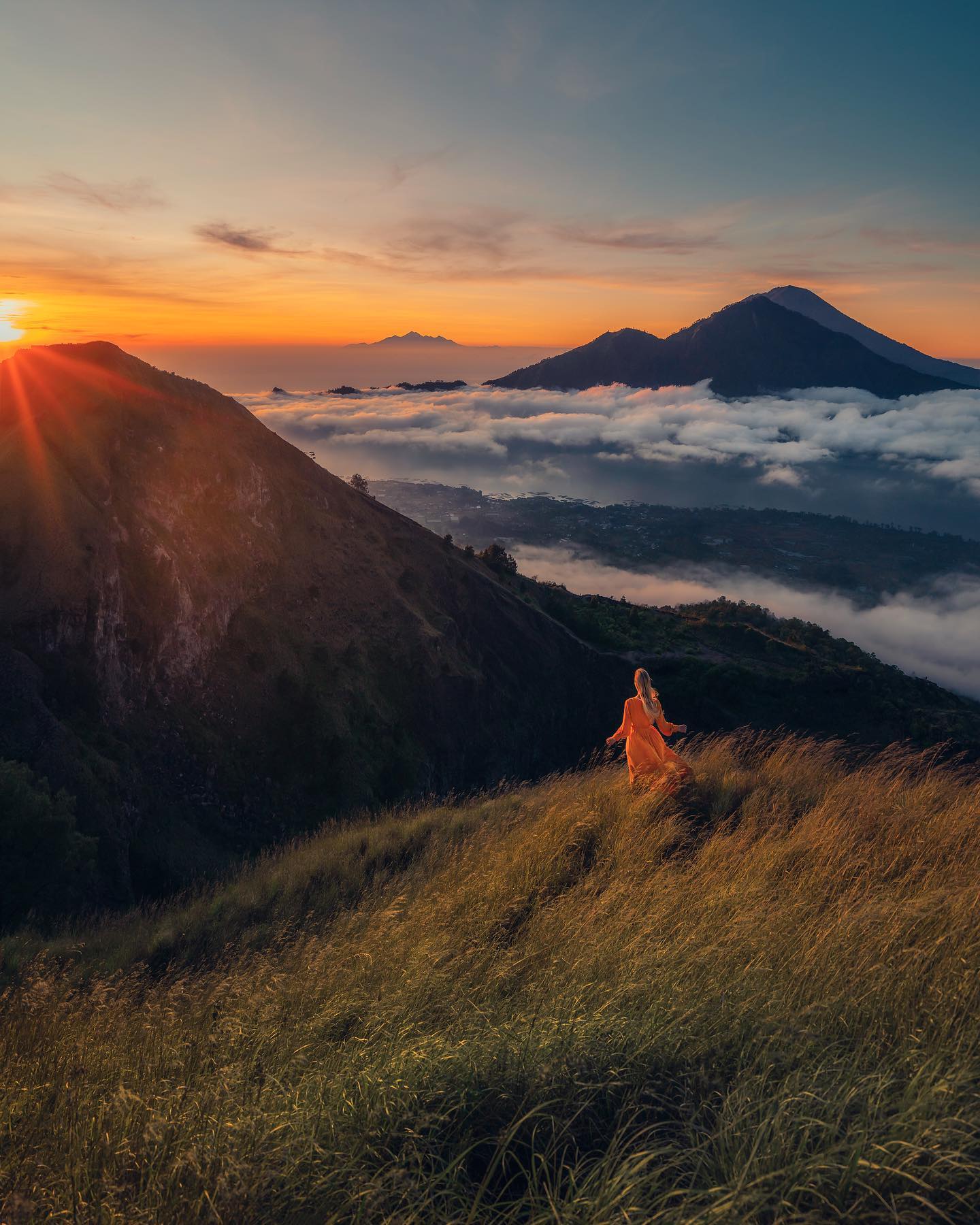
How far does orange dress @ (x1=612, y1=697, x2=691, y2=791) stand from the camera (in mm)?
7281

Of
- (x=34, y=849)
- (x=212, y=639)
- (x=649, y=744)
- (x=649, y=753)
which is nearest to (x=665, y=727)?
(x=649, y=744)

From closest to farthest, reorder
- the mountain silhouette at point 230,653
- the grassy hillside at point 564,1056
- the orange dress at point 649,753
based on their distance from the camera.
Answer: the grassy hillside at point 564,1056, the orange dress at point 649,753, the mountain silhouette at point 230,653

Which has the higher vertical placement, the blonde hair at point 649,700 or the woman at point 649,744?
the blonde hair at point 649,700

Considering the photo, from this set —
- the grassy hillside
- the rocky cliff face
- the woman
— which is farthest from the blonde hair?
the rocky cliff face

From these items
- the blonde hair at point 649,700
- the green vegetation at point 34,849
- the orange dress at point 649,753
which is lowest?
the green vegetation at point 34,849

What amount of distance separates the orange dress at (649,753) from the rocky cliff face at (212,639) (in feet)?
52.2

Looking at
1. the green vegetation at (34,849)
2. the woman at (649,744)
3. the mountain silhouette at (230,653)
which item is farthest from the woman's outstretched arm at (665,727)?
the green vegetation at (34,849)

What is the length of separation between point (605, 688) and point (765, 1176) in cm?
4049

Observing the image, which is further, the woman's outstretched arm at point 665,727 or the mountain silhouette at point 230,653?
the mountain silhouette at point 230,653

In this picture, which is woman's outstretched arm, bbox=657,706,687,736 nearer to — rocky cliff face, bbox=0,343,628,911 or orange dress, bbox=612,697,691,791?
orange dress, bbox=612,697,691,791

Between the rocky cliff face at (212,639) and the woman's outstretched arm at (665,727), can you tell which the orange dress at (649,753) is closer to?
the woman's outstretched arm at (665,727)

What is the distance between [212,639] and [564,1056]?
1065 inches

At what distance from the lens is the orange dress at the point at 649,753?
728 centimetres

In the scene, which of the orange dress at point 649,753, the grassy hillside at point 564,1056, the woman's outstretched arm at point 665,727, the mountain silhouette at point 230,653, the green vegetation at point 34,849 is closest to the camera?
the grassy hillside at point 564,1056
